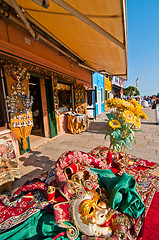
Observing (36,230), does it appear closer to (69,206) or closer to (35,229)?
(35,229)

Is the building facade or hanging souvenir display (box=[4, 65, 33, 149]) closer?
the building facade

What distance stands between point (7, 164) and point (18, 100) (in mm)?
1501

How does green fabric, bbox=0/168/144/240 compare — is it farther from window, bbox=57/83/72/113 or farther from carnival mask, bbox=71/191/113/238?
window, bbox=57/83/72/113

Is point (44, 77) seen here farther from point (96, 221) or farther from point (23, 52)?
point (96, 221)

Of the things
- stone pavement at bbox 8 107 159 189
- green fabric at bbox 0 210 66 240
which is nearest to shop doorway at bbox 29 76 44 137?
stone pavement at bbox 8 107 159 189

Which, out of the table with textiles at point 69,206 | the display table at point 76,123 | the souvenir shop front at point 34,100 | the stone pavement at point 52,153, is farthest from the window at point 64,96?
the table with textiles at point 69,206

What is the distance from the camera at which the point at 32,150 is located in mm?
3830

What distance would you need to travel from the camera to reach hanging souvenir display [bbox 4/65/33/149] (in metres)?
2.73

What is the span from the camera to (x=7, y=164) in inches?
85.4

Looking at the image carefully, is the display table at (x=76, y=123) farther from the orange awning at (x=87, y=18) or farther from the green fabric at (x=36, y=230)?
the green fabric at (x=36, y=230)

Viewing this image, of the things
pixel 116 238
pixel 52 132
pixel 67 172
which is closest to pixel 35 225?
pixel 67 172

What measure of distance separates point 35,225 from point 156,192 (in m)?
1.18

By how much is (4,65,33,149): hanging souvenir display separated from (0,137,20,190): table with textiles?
26.6 inches

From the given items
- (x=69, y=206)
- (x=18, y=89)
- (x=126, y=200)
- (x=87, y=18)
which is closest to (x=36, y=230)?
(x=69, y=206)
